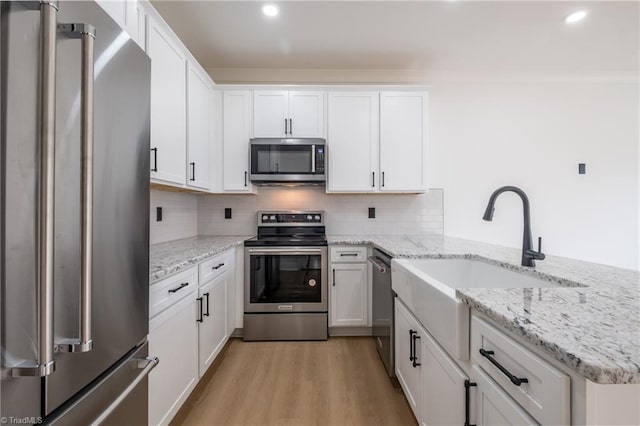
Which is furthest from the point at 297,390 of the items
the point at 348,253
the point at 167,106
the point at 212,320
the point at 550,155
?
the point at 550,155

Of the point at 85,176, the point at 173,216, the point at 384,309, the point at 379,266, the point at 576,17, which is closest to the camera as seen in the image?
the point at 85,176

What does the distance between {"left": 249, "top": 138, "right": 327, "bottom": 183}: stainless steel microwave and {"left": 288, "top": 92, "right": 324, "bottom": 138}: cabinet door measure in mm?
120

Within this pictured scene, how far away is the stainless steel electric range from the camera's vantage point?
256cm

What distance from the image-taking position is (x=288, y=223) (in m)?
3.05

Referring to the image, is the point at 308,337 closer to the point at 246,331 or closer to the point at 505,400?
the point at 246,331

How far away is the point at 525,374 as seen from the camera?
69 cm

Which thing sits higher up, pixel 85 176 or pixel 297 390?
pixel 85 176

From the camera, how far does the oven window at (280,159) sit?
2732mm

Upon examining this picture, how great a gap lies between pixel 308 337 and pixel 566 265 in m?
1.95

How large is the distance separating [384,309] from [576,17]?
2.75m

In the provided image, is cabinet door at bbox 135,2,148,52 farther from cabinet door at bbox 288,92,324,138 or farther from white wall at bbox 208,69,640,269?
white wall at bbox 208,69,640,269

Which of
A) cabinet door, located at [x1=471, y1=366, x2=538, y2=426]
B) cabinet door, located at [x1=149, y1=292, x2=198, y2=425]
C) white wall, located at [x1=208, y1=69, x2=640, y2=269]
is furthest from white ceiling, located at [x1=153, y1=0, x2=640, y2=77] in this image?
cabinet door, located at [x1=471, y1=366, x2=538, y2=426]

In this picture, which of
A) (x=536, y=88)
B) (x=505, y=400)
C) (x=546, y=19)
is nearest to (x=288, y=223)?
(x=505, y=400)

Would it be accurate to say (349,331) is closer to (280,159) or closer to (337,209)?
(337,209)
